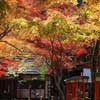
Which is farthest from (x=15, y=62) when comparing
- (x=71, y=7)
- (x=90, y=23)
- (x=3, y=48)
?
(x=90, y=23)

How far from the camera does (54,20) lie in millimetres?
16344

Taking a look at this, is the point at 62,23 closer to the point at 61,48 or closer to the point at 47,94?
the point at 61,48

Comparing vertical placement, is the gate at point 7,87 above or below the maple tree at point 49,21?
below

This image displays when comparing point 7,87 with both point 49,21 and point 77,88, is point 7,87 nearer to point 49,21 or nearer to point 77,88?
point 77,88

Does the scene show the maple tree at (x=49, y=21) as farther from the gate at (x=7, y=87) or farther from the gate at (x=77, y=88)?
the gate at (x=7, y=87)

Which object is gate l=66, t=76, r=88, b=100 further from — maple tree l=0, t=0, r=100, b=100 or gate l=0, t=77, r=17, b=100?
gate l=0, t=77, r=17, b=100

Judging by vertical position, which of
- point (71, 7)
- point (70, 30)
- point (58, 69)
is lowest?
point (58, 69)

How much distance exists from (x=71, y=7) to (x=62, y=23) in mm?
7106

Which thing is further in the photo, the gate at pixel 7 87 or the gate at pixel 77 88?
the gate at pixel 7 87

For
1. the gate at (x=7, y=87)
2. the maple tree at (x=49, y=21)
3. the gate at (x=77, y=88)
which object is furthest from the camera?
the gate at (x=7, y=87)

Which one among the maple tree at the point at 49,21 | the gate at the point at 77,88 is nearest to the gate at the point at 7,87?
the gate at the point at 77,88

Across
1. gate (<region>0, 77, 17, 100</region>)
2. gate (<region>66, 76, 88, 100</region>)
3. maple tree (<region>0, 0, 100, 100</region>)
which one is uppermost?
maple tree (<region>0, 0, 100, 100</region>)

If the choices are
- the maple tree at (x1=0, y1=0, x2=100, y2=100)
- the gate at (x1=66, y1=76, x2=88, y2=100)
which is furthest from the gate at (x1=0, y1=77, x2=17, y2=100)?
the maple tree at (x1=0, y1=0, x2=100, y2=100)

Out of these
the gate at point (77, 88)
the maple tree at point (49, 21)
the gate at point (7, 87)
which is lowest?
the gate at point (7, 87)
